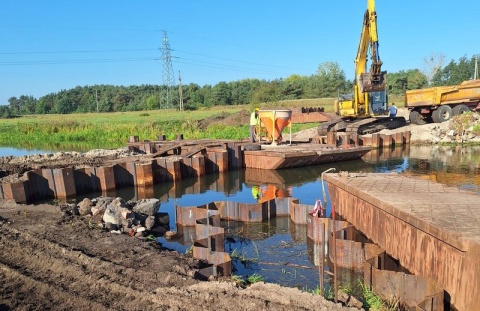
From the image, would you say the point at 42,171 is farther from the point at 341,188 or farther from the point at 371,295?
the point at 371,295

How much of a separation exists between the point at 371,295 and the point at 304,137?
843 inches

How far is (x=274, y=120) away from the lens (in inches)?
674

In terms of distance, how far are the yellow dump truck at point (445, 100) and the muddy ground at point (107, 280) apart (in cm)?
2235

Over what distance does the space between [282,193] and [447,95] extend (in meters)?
17.1

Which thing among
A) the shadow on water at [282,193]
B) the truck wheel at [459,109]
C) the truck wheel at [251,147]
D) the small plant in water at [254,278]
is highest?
the truck wheel at [459,109]

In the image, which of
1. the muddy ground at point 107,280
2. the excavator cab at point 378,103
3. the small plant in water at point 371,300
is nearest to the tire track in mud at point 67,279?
the muddy ground at point 107,280

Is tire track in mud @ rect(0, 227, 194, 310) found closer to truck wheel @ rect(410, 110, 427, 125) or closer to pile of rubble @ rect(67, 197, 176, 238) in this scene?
pile of rubble @ rect(67, 197, 176, 238)

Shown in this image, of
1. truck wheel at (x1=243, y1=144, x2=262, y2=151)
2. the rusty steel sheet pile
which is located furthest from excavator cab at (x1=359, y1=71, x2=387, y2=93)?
the rusty steel sheet pile

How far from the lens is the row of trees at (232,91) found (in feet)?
221

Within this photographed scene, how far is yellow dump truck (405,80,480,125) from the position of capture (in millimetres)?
22828

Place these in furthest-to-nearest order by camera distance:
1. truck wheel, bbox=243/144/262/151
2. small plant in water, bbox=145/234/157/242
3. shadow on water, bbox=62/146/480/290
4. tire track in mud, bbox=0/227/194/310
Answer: truck wheel, bbox=243/144/262/151 < small plant in water, bbox=145/234/157/242 < shadow on water, bbox=62/146/480/290 < tire track in mud, bbox=0/227/194/310

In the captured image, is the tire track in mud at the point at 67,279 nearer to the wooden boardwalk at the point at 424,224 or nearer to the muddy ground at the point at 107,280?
the muddy ground at the point at 107,280

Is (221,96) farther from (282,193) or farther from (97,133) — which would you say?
(282,193)

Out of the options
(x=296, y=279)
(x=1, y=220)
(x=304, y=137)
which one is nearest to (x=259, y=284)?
(x=296, y=279)
